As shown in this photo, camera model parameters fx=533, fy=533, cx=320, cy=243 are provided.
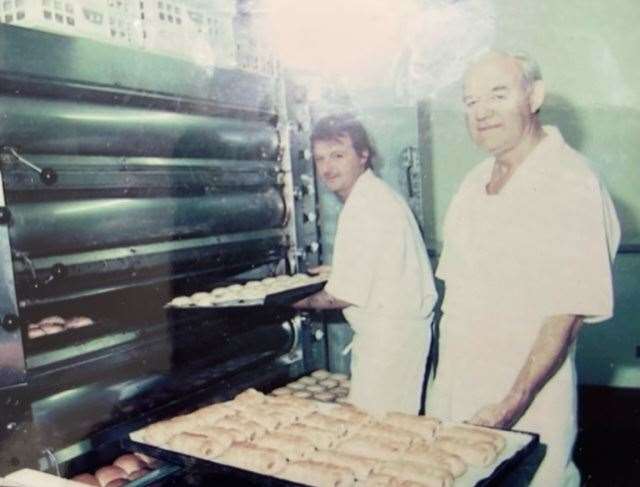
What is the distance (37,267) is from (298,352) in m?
1.68

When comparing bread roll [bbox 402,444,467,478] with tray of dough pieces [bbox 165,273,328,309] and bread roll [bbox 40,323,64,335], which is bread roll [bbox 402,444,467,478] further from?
bread roll [bbox 40,323,64,335]

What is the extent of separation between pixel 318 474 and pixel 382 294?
1350mm

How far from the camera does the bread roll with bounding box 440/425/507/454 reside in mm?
1731

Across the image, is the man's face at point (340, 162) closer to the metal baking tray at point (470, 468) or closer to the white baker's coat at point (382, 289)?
the white baker's coat at point (382, 289)

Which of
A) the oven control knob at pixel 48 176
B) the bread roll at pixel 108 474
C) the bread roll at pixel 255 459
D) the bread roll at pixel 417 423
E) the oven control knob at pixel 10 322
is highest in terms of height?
the oven control knob at pixel 48 176

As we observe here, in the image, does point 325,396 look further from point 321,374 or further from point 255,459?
point 255,459

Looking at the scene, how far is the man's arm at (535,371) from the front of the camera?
195 cm

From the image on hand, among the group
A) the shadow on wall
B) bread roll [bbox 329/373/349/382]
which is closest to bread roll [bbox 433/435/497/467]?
bread roll [bbox 329/373/349/382]

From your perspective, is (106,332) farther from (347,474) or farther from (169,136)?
(347,474)

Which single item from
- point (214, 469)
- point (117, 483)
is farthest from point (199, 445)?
point (117, 483)

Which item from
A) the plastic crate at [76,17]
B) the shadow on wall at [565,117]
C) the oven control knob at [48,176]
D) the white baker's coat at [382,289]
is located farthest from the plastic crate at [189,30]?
the shadow on wall at [565,117]

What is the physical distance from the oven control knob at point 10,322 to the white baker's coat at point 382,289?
155 centimetres

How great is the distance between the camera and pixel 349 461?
1.75m

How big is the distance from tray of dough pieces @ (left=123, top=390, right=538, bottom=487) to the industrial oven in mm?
210
